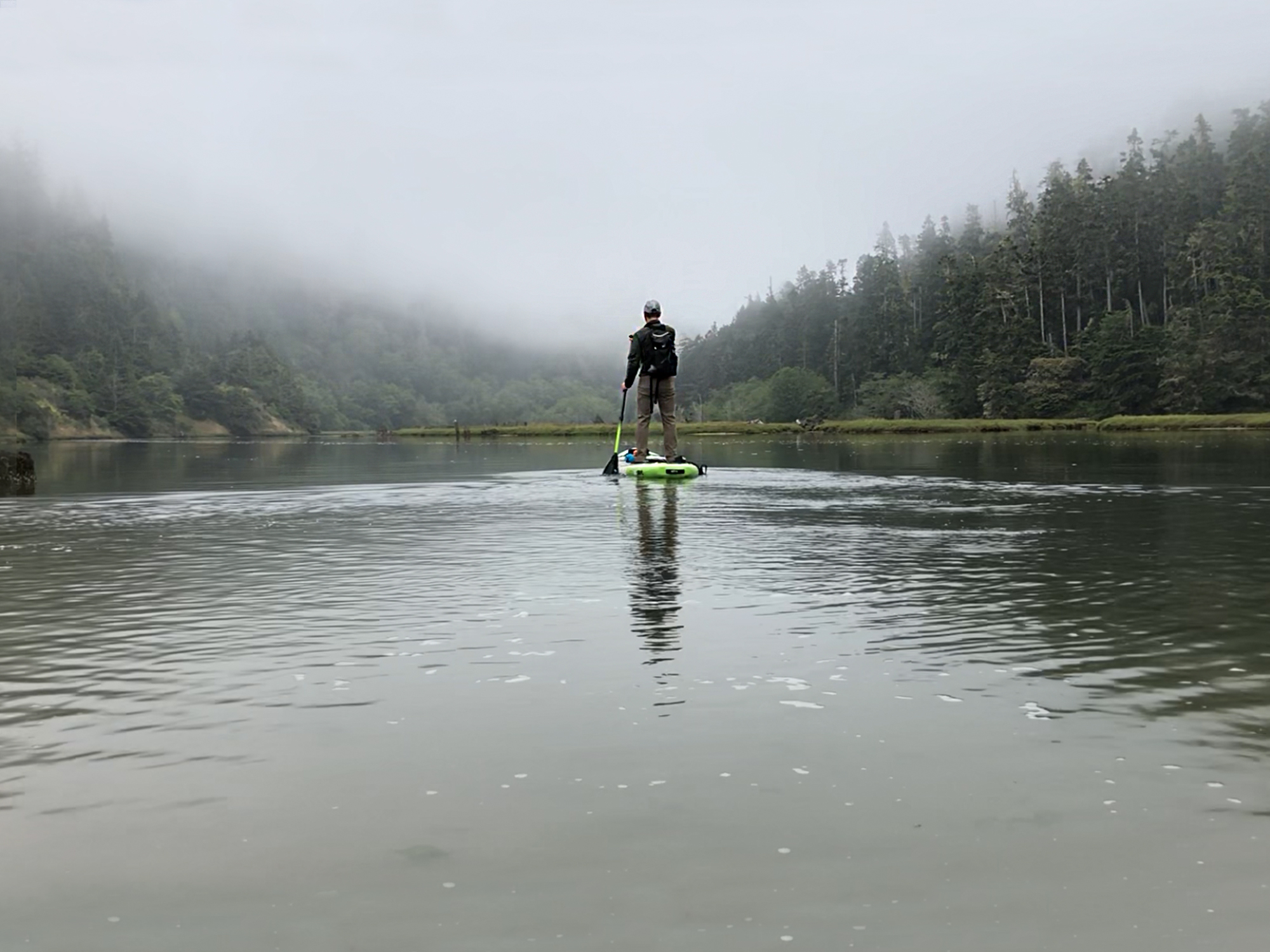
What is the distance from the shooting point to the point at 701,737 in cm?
730

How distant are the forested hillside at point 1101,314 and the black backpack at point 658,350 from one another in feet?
335

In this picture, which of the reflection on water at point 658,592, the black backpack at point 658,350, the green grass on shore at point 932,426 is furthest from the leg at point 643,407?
the green grass on shore at point 932,426

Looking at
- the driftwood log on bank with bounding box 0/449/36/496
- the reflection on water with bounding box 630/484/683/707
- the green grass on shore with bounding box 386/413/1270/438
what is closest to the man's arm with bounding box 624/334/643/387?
the reflection on water with bounding box 630/484/683/707

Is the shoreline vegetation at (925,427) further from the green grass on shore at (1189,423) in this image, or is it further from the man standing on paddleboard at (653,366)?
the man standing on paddleboard at (653,366)

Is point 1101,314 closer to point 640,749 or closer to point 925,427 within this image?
point 925,427

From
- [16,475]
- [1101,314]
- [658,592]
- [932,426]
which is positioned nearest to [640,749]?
[658,592]

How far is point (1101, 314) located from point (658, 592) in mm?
154587

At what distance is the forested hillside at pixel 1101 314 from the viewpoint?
124562 millimetres

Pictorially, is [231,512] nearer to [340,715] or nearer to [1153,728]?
[340,715]

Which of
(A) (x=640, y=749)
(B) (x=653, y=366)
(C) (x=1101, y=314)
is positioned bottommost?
(A) (x=640, y=749)

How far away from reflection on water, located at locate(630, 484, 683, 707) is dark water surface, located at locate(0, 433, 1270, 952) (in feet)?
0.29

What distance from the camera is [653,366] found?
34.4 meters

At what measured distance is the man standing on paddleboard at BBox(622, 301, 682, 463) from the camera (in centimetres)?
3419

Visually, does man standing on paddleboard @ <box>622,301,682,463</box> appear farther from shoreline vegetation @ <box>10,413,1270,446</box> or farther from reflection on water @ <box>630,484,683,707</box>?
shoreline vegetation @ <box>10,413,1270,446</box>
